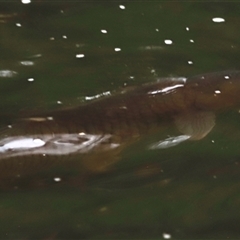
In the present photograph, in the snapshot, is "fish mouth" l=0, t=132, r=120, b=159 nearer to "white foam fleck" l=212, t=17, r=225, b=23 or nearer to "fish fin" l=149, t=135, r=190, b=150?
"fish fin" l=149, t=135, r=190, b=150

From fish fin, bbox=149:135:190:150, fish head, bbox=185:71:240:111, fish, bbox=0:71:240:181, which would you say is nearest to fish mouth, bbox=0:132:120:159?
fish, bbox=0:71:240:181

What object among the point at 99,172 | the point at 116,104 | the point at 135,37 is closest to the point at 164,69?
the point at 135,37

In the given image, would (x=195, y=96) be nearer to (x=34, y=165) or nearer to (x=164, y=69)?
(x=164, y=69)

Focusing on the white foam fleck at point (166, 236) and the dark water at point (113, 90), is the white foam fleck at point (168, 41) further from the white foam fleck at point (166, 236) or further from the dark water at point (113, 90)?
the white foam fleck at point (166, 236)

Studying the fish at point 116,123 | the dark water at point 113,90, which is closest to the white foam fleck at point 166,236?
the dark water at point 113,90

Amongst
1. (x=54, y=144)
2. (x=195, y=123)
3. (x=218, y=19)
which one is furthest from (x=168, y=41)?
(x=54, y=144)
